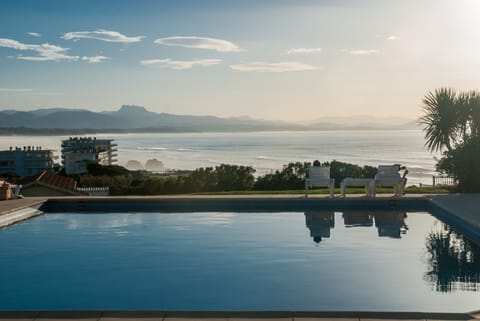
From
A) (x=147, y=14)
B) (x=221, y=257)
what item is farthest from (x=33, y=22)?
(x=221, y=257)

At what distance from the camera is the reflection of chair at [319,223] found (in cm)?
1050

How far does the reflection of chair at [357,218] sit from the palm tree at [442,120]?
17.7ft

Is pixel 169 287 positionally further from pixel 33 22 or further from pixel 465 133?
pixel 33 22

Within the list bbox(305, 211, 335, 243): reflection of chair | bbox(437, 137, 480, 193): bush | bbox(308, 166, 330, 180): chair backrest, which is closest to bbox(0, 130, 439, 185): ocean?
bbox(437, 137, 480, 193): bush

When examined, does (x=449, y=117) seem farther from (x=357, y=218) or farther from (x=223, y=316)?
(x=223, y=316)

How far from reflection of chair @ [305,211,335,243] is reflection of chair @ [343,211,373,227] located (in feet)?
0.86

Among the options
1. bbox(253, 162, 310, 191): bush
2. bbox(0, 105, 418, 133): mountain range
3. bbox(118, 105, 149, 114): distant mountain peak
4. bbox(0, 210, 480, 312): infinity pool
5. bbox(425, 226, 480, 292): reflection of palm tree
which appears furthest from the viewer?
bbox(118, 105, 149, 114): distant mountain peak

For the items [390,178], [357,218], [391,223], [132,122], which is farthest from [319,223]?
[132,122]

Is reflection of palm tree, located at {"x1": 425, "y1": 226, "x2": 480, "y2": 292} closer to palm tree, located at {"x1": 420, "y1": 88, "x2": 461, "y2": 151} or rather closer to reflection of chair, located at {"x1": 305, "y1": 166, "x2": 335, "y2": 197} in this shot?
reflection of chair, located at {"x1": 305, "y1": 166, "x2": 335, "y2": 197}

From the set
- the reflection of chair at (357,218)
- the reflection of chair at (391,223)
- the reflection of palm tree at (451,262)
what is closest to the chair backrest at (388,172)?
the reflection of chair at (391,223)

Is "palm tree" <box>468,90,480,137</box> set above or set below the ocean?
above

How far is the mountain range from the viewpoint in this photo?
106125mm

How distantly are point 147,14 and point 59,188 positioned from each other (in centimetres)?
776

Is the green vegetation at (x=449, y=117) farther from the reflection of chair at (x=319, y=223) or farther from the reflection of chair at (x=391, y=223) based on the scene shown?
the reflection of chair at (x=319, y=223)
